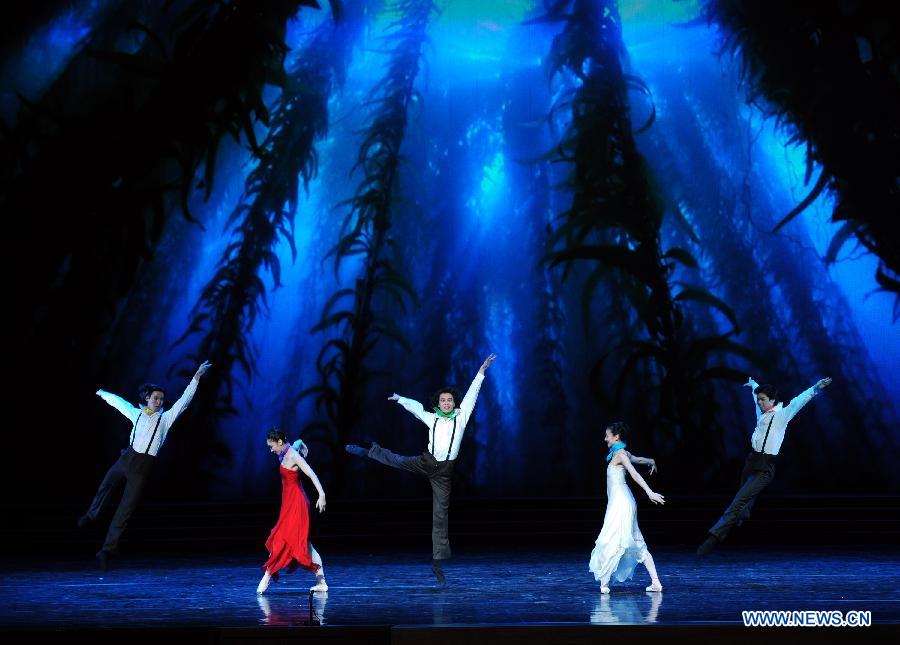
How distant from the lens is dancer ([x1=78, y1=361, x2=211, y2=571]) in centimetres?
755

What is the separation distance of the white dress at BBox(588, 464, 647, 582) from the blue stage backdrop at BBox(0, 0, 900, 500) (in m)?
5.17

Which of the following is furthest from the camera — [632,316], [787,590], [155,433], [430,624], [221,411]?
[632,316]

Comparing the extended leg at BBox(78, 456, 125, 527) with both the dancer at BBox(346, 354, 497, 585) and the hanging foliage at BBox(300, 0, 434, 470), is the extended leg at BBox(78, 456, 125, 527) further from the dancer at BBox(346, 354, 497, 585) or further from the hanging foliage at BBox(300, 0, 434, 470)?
the hanging foliage at BBox(300, 0, 434, 470)

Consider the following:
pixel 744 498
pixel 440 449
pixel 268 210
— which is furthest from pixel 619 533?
pixel 268 210

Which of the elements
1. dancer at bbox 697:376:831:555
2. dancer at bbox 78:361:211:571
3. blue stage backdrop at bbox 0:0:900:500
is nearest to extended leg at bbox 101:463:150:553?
dancer at bbox 78:361:211:571

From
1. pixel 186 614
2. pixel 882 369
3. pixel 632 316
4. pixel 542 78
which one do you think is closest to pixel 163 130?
pixel 542 78

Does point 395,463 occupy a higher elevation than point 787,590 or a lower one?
higher

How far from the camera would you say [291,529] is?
A: 6191mm

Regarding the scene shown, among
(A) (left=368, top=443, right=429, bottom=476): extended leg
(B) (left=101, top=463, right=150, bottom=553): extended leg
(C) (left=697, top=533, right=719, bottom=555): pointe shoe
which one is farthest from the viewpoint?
(C) (left=697, top=533, right=719, bottom=555): pointe shoe

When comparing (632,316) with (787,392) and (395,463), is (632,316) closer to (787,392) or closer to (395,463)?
(787,392)

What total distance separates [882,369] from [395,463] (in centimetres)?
787

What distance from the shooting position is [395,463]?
6.34m

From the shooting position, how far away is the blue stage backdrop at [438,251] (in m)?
11.3

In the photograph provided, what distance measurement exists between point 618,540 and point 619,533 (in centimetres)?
5
